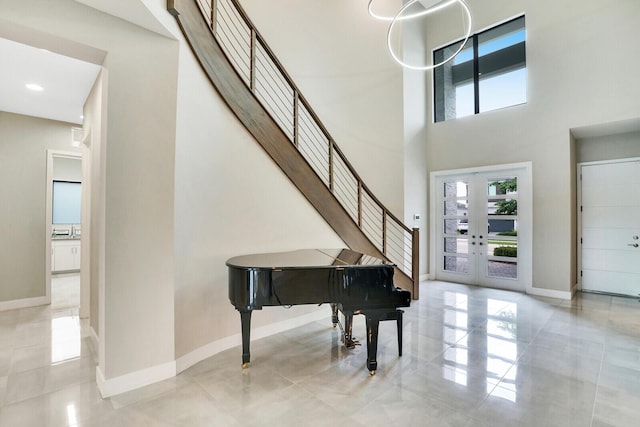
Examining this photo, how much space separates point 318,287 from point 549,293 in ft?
15.6

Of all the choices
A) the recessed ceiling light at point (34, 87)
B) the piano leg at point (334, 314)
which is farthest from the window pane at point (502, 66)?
the recessed ceiling light at point (34, 87)

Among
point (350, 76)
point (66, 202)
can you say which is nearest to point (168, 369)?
point (350, 76)

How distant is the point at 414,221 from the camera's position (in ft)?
19.6

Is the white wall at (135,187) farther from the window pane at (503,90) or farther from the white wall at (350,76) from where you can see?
the window pane at (503,90)

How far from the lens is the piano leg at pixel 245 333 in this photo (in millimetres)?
2531

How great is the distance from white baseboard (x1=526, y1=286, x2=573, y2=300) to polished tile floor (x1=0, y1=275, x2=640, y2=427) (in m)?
1.04

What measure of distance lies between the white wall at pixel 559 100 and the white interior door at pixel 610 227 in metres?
0.38

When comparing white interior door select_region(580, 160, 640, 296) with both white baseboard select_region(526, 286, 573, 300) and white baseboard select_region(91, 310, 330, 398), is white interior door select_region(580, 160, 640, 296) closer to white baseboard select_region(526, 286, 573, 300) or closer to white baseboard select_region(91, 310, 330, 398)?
white baseboard select_region(526, 286, 573, 300)

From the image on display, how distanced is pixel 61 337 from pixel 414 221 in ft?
18.5

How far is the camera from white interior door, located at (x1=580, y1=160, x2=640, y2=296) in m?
4.86

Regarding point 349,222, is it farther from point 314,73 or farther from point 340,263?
point 314,73

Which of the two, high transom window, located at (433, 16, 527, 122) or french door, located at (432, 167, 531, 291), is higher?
high transom window, located at (433, 16, 527, 122)

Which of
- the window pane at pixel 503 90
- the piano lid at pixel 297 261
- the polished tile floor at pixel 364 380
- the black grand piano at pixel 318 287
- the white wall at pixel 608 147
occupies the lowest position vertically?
the polished tile floor at pixel 364 380

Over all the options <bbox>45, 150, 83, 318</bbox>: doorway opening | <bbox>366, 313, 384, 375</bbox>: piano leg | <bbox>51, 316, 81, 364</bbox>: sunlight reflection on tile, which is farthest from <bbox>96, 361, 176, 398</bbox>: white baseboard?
<bbox>45, 150, 83, 318</bbox>: doorway opening
